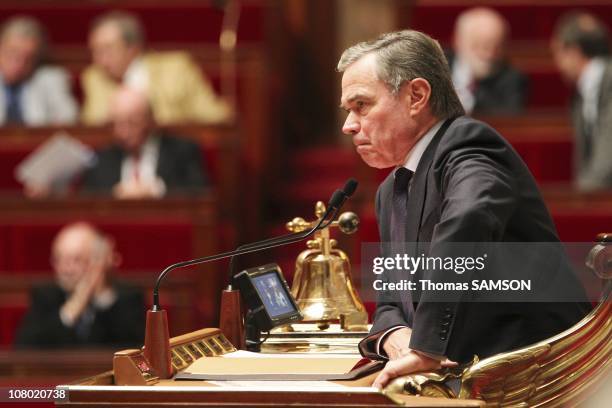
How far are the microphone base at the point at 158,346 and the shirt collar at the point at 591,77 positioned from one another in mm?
3068

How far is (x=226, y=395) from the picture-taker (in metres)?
1.55

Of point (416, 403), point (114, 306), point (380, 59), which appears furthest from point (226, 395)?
point (114, 306)

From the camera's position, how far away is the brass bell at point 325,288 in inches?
82.6

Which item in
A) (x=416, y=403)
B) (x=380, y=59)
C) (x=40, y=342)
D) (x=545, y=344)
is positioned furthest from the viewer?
(x=40, y=342)

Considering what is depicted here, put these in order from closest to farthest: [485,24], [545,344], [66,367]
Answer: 1. [545,344]
2. [66,367]
3. [485,24]

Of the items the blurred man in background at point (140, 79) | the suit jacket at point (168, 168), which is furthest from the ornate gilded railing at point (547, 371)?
the blurred man in background at point (140, 79)

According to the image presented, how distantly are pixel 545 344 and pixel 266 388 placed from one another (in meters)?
0.39

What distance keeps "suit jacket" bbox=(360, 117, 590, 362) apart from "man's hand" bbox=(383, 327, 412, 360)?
30mm

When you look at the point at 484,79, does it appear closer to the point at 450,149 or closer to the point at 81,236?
the point at 81,236

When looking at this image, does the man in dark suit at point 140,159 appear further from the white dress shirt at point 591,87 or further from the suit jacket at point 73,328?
the white dress shirt at point 591,87

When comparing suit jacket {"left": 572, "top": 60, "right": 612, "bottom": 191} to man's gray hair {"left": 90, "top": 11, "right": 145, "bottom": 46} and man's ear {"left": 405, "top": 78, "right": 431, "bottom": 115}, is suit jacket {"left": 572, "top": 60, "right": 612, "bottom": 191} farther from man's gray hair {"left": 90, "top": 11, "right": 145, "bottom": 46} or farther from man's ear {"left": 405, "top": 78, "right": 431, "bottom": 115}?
man's ear {"left": 405, "top": 78, "right": 431, "bottom": 115}

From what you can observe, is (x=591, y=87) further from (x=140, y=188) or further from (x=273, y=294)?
(x=273, y=294)

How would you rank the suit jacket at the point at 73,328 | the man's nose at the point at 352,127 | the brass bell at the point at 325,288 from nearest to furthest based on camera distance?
the man's nose at the point at 352,127 → the brass bell at the point at 325,288 → the suit jacket at the point at 73,328

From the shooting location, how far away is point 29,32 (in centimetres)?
505
